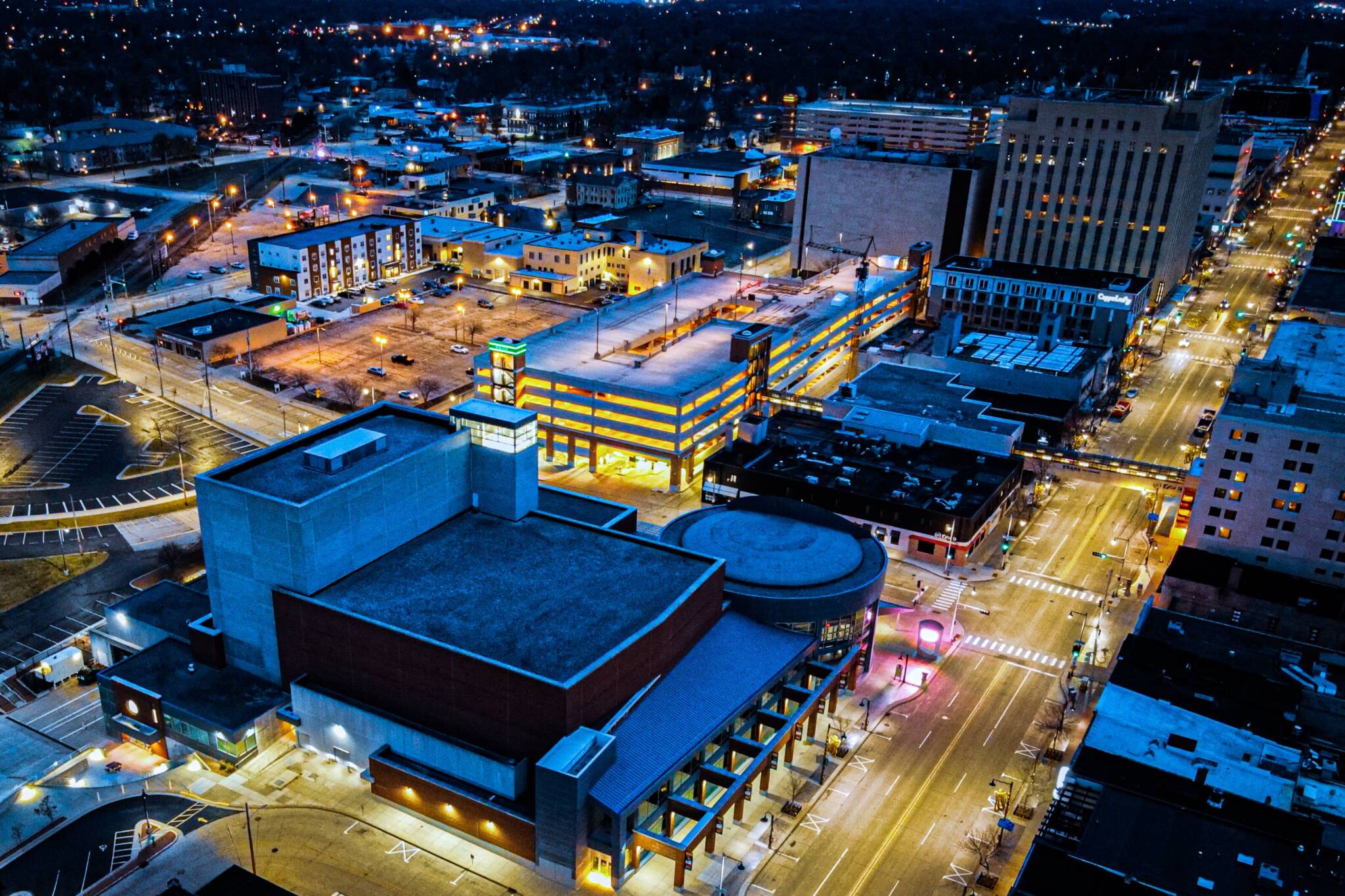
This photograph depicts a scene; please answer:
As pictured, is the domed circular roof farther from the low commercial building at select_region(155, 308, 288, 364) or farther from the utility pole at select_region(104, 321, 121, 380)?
the utility pole at select_region(104, 321, 121, 380)

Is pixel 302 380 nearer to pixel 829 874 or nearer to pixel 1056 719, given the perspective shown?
pixel 829 874

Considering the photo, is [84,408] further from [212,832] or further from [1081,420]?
[1081,420]

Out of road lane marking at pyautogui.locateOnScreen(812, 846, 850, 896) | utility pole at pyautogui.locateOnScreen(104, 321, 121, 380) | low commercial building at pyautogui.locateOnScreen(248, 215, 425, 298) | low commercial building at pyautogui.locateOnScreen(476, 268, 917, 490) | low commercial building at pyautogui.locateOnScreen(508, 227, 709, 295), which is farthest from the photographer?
low commercial building at pyautogui.locateOnScreen(508, 227, 709, 295)

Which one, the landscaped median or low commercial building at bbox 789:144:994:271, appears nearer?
the landscaped median

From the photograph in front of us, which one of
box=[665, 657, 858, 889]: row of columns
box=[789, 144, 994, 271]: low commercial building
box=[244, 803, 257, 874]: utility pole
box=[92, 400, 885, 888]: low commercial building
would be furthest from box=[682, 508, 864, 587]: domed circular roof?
box=[789, 144, 994, 271]: low commercial building

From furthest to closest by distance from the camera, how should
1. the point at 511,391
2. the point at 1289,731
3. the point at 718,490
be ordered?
1. the point at 718,490
2. the point at 511,391
3. the point at 1289,731

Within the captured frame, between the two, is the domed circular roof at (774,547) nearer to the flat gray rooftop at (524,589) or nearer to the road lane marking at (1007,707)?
the flat gray rooftop at (524,589)

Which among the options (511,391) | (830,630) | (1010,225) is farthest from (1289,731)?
(1010,225)
